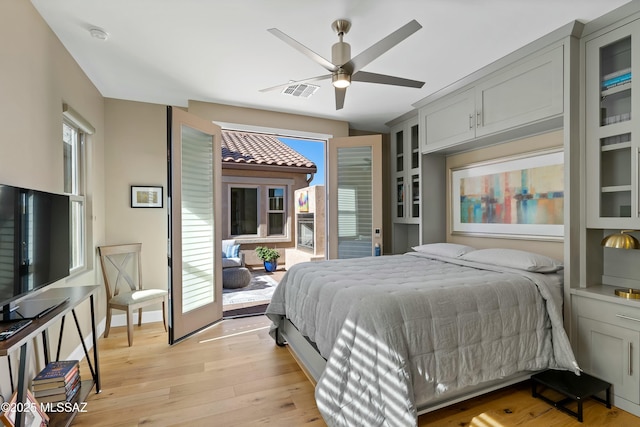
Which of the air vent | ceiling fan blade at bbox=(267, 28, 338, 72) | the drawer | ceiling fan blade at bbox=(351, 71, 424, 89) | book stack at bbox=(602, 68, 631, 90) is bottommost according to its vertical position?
the drawer

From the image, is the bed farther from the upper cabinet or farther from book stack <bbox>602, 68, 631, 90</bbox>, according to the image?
book stack <bbox>602, 68, 631, 90</bbox>

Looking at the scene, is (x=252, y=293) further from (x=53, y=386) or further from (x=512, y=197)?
(x=512, y=197)

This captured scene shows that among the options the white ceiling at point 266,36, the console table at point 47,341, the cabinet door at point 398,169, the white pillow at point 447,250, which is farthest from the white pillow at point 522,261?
the console table at point 47,341

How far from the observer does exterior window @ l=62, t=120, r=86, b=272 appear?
9.49ft

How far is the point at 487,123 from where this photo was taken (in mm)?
2938

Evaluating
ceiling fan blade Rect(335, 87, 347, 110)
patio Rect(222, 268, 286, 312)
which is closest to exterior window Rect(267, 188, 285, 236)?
patio Rect(222, 268, 286, 312)

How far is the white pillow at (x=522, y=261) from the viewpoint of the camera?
92.6 inches

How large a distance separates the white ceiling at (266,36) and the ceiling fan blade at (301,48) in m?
0.31

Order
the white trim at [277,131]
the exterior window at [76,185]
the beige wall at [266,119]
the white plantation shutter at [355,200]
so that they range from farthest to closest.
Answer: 1. the white plantation shutter at [355,200]
2. the white trim at [277,131]
3. the beige wall at [266,119]
4. the exterior window at [76,185]

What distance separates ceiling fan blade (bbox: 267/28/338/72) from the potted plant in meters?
5.50

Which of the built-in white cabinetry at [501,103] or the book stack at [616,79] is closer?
the book stack at [616,79]

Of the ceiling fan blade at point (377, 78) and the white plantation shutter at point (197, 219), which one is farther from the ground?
the ceiling fan blade at point (377, 78)

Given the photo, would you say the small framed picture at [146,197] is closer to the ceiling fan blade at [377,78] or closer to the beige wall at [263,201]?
the ceiling fan blade at [377,78]

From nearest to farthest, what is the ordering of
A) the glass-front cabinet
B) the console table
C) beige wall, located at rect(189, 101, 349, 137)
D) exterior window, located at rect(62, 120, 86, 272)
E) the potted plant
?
the console table, exterior window, located at rect(62, 120, 86, 272), beige wall, located at rect(189, 101, 349, 137), the glass-front cabinet, the potted plant
